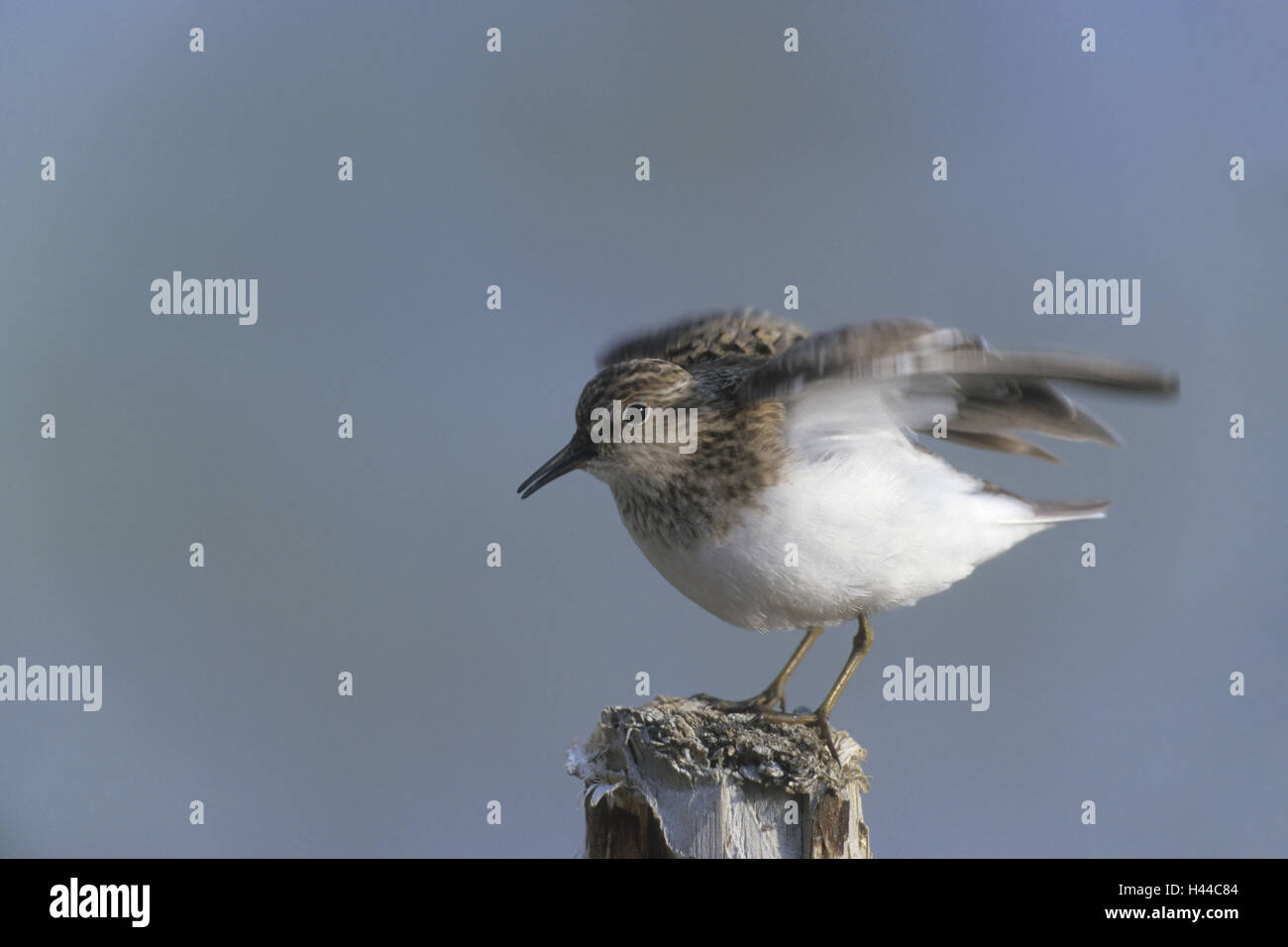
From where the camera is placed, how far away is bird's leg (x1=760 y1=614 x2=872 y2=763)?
15.8 ft

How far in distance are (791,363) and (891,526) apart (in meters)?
0.75

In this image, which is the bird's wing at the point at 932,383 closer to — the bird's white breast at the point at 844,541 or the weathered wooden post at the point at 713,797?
the bird's white breast at the point at 844,541

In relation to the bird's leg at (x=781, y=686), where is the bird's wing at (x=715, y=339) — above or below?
above

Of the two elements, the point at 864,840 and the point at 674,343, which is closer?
the point at 864,840

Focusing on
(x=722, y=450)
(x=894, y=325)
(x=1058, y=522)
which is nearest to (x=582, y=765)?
(x=722, y=450)

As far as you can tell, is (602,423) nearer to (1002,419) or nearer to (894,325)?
(894,325)

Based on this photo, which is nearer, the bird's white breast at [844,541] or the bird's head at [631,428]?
the bird's white breast at [844,541]

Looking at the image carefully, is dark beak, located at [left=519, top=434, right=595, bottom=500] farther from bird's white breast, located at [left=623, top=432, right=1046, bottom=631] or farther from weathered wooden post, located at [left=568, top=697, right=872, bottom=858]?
weathered wooden post, located at [left=568, top=697, right=872, bottom=858]

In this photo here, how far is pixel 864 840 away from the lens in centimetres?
439

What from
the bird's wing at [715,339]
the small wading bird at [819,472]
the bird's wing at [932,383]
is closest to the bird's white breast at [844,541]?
the small wading bird at [819,472]

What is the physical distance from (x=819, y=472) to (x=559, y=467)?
100 centimetres

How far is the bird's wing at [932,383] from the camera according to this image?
4148 millimetres

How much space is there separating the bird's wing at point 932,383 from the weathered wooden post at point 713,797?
122 centimetres
